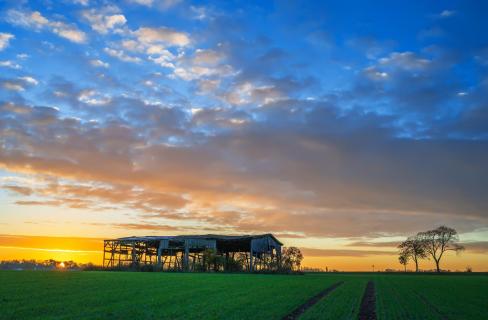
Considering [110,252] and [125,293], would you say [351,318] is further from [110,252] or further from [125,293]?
[110,252]

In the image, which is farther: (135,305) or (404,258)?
(404,258)

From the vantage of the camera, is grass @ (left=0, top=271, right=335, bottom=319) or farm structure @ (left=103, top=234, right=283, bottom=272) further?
farm structure @ (left=103, top=234, right=283, bottom=272)

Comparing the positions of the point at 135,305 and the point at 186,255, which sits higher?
the point at 186,255

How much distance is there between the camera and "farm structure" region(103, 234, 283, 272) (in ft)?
279

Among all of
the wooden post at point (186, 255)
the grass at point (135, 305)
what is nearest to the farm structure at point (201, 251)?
the wooden post at point (186, 255)

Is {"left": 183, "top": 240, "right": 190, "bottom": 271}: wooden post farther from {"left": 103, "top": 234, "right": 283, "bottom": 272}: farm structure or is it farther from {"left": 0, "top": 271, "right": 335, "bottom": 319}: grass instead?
{"left": 0, "top": 271, "right": 335, "bottom": 319}: grass

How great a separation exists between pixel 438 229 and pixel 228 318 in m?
128

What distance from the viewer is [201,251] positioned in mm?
93000

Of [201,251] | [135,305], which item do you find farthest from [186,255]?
[135,305]

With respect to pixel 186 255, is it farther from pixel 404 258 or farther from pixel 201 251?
pixel 404 258

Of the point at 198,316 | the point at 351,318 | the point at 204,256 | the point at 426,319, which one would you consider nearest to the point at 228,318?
the point at 198,316

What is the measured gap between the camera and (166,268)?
8675cm

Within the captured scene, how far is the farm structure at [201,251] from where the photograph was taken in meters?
85.2

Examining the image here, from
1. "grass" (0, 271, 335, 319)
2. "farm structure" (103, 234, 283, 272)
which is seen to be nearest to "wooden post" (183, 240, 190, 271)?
"farm structure" (103, 234, 283, 272)
